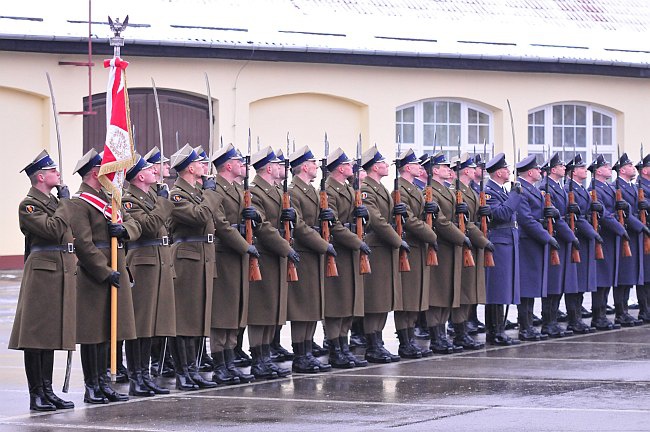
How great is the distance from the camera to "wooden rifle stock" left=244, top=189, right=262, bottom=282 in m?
12.2

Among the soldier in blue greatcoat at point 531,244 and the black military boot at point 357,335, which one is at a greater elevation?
the soldier in blue greatcoat at point 531,244

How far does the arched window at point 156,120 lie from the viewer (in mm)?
22875

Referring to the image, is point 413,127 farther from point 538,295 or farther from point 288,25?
point 538,295

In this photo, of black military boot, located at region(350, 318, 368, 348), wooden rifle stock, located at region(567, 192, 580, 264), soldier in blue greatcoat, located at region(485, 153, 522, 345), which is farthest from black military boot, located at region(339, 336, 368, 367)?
wooden rifle stock, located at region(567, 192, 580, 264)

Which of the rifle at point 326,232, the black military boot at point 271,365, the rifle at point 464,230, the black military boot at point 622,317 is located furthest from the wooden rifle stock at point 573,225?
the black military boot at point 271,365

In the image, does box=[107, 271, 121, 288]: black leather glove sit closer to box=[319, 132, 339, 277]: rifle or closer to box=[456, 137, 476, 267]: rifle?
box=[319, 132, 339, 277]: rifle

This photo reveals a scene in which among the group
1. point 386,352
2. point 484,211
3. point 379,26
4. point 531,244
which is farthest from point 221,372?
point 379,26

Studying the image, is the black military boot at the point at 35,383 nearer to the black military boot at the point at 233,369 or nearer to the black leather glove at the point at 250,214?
the black military boot at the point at 233,369

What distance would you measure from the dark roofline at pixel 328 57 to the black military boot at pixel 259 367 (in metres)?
10.7

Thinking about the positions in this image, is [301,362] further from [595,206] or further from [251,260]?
[595,206]

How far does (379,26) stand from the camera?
2578cm

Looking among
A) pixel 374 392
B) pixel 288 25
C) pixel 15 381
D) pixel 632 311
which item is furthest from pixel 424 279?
pixel 288 25

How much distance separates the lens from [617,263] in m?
16.4

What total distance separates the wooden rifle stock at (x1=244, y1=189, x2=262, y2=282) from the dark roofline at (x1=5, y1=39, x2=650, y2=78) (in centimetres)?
1060
